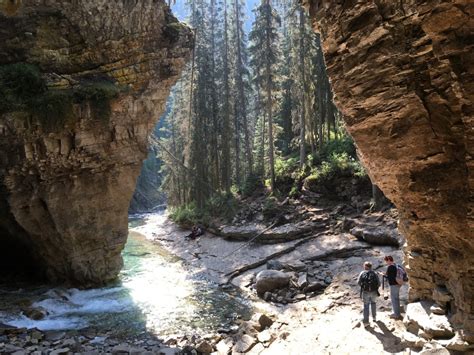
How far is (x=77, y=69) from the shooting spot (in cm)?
1578

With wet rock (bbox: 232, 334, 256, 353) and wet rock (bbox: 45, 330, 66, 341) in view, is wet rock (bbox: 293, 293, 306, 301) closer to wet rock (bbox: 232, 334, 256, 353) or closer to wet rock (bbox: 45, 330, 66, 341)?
wet rock (bbox: 232, 334, 256, 353)

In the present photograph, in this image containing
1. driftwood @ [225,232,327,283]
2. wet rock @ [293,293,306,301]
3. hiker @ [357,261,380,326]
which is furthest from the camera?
driftwood @ [225,232,327,283]

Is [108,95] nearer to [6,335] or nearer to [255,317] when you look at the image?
→ [6,335]

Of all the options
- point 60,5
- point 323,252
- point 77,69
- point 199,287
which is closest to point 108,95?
point 77,69

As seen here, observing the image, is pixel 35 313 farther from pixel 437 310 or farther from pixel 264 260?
pixel 437 310

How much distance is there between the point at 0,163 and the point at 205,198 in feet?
65.9

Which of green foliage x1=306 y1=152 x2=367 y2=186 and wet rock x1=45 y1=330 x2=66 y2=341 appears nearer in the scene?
wet rock x1=45 y1=330 x2=66 y2=341

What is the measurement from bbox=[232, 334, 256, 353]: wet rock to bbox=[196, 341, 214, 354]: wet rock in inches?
25.4

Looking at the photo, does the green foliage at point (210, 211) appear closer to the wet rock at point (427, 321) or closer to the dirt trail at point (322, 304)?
A: the dirt trail at point (322, 304)

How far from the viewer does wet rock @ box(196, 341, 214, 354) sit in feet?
34.2

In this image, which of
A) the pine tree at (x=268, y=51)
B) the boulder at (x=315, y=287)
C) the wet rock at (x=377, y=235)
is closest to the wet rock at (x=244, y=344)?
A: the boulder at (x=315, y=287)

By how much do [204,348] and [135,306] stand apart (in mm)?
4844

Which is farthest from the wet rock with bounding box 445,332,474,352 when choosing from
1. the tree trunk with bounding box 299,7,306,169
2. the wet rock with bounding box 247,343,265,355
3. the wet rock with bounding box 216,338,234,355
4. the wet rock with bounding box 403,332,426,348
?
the tree trunk with bounding box 299,7,306,169

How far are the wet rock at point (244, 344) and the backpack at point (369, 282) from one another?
3.40 meters
